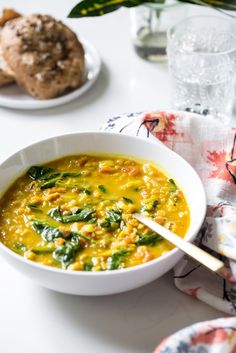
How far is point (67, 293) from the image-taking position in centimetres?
122

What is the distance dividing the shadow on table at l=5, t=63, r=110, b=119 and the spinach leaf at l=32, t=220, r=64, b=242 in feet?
2.07

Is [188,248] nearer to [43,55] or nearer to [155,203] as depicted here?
[155,203]

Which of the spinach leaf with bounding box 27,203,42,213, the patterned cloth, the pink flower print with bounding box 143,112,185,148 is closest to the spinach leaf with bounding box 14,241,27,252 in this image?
the spinach leaf with bounding box 27,203,42,213

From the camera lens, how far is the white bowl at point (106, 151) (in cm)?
112

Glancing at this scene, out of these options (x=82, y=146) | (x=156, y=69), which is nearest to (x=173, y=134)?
(x=82, y=146)

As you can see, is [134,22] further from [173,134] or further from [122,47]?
[173,134]

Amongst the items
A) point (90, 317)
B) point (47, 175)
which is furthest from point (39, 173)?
point (90, 317)

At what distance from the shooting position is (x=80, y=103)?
189 centimetres

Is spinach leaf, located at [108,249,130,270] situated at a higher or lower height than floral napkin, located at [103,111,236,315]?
higher

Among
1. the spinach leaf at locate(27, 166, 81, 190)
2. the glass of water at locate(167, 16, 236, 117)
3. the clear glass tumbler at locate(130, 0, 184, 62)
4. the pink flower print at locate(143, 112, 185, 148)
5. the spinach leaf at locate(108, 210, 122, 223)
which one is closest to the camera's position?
the spinach leaf at locate(108, 210, 122, 223)

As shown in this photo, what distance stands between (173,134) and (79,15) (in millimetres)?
416

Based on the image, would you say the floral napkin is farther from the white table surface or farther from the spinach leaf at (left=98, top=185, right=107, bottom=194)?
the spinach leaf at (left=98, top=185, right=107, bottom=194)

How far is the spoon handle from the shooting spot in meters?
1.13

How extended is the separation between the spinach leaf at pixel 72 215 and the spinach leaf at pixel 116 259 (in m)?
0.12
